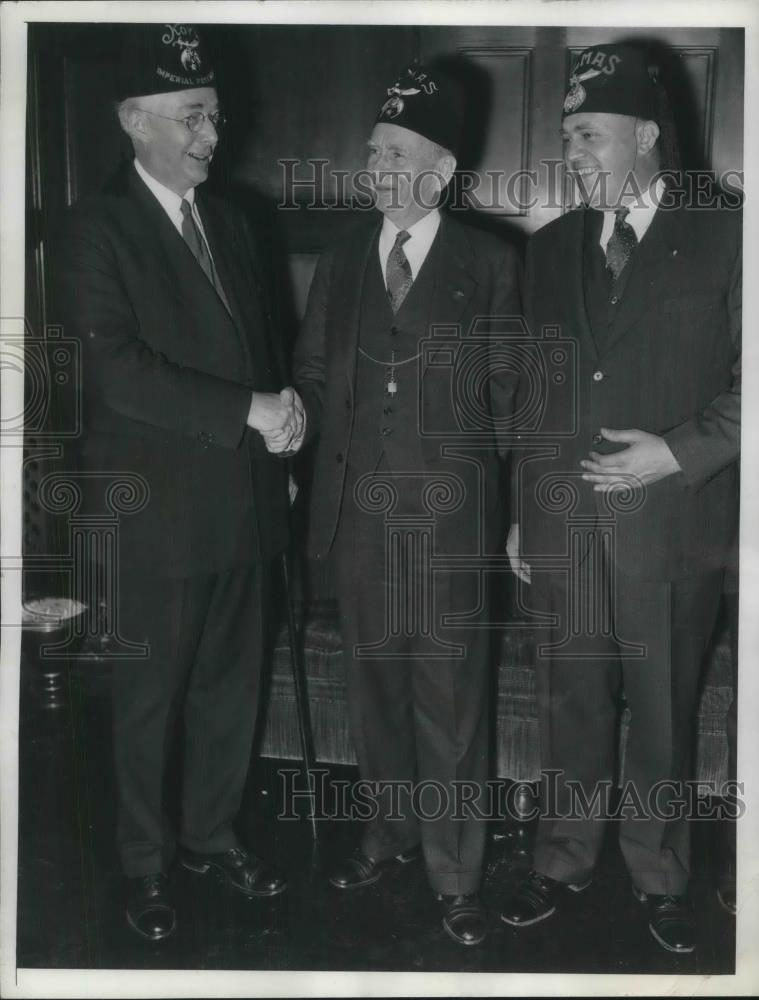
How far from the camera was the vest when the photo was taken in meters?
1.66

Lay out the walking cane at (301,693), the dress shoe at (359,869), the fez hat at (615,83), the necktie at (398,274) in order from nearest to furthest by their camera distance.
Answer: the fez hat at (615,83)
the necktie at (398,274)
the dress shoe at (359,869)
the walking cane at (301,693)

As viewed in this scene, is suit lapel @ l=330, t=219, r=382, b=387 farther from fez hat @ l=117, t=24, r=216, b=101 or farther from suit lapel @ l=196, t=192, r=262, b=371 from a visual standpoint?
fez hat @ l=117, t=24, r=216, b=101

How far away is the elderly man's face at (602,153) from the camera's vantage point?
→ 5.20 feet

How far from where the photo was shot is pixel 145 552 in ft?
5.60

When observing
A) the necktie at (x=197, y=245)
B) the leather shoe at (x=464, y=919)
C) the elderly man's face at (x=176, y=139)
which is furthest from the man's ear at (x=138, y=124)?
the leather shoe at (x=464, y=919)

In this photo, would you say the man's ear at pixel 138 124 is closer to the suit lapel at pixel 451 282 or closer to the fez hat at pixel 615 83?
the suit lapel at pixel 451 282

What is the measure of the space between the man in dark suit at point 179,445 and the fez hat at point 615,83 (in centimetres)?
58

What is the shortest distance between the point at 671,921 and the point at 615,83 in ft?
4.27

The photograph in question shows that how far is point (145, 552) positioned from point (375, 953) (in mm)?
738

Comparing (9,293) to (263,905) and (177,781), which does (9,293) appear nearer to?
(177,781)

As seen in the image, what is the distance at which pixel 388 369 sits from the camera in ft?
5.47

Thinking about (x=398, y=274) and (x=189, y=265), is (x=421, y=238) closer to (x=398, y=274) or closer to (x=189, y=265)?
(x=398, y=274)

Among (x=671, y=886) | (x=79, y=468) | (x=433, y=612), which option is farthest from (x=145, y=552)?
(x=671, y=886)

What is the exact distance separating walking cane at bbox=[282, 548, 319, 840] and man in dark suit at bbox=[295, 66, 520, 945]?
0.49 feet
